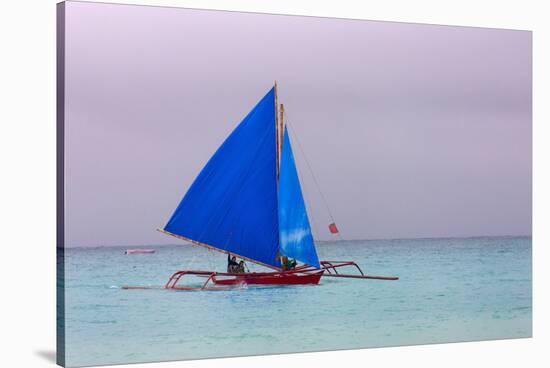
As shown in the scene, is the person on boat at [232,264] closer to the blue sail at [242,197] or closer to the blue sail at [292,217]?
the blue sail at [242,197]

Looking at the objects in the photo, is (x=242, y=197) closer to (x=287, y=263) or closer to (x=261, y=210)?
(x=261, y=210)

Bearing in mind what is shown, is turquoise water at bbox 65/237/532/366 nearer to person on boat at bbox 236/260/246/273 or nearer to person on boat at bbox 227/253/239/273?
person on boat at bbox 227/253/239/273

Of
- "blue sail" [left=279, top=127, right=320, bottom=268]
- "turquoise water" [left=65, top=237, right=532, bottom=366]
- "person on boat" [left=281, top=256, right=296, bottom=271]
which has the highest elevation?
"blue sail" [left=279, top=127, right=320, bottom=268]

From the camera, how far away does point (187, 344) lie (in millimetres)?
11516

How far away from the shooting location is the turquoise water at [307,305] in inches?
440

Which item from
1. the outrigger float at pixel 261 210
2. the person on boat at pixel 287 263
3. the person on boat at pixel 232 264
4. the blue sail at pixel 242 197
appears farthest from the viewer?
the person on boat at pixel 287 263

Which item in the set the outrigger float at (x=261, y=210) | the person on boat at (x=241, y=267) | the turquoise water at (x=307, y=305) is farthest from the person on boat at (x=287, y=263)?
the person on boat at (x=241, y=267)

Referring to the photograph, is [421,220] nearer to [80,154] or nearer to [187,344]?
[187,344]

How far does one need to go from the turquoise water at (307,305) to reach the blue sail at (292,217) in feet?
0.79

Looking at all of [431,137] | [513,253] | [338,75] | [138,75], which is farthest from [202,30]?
[513,253]

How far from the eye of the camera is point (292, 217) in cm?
1249

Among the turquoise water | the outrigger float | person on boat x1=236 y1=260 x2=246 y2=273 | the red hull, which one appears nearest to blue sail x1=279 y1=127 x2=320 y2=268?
the outrigger float

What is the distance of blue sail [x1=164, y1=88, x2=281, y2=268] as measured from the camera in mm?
12000

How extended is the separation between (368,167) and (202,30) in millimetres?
2246
